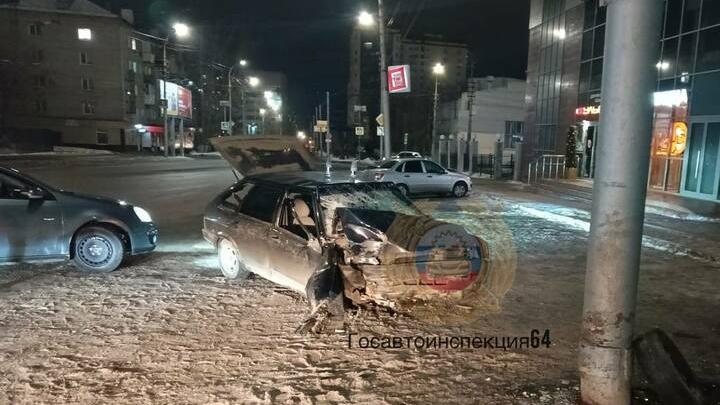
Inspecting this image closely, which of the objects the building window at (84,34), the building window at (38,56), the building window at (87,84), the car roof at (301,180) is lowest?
the car roof at (301,180)

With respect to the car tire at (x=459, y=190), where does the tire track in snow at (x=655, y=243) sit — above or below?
below

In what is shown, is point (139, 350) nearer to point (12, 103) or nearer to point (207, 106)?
point (12, 103)

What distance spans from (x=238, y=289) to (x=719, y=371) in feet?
17.0

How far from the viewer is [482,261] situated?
576 centimetres

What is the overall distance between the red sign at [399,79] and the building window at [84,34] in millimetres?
52330

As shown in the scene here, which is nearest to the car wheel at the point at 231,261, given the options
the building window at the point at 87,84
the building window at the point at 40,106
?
the building window at the point at 87,84

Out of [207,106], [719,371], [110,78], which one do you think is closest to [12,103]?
[110,78]

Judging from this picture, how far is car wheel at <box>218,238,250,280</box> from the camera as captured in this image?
22.8ft

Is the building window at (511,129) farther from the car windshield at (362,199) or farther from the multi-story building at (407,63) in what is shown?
the car windshield at (362,199)

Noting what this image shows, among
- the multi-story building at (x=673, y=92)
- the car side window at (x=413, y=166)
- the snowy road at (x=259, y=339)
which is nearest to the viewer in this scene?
the snowy road at (x=259, y=339)

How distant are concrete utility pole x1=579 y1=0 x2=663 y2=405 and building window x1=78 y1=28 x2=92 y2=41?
218 feet

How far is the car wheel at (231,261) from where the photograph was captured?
695cm

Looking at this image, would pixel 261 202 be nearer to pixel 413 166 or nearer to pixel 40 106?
pixel 413 166

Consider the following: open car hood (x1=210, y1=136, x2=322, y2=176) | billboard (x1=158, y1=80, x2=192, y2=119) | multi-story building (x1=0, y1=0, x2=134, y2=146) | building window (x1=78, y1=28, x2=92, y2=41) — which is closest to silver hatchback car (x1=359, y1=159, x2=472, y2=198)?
open car hood (x1=210, y1=136, x2=322, y2=176)
